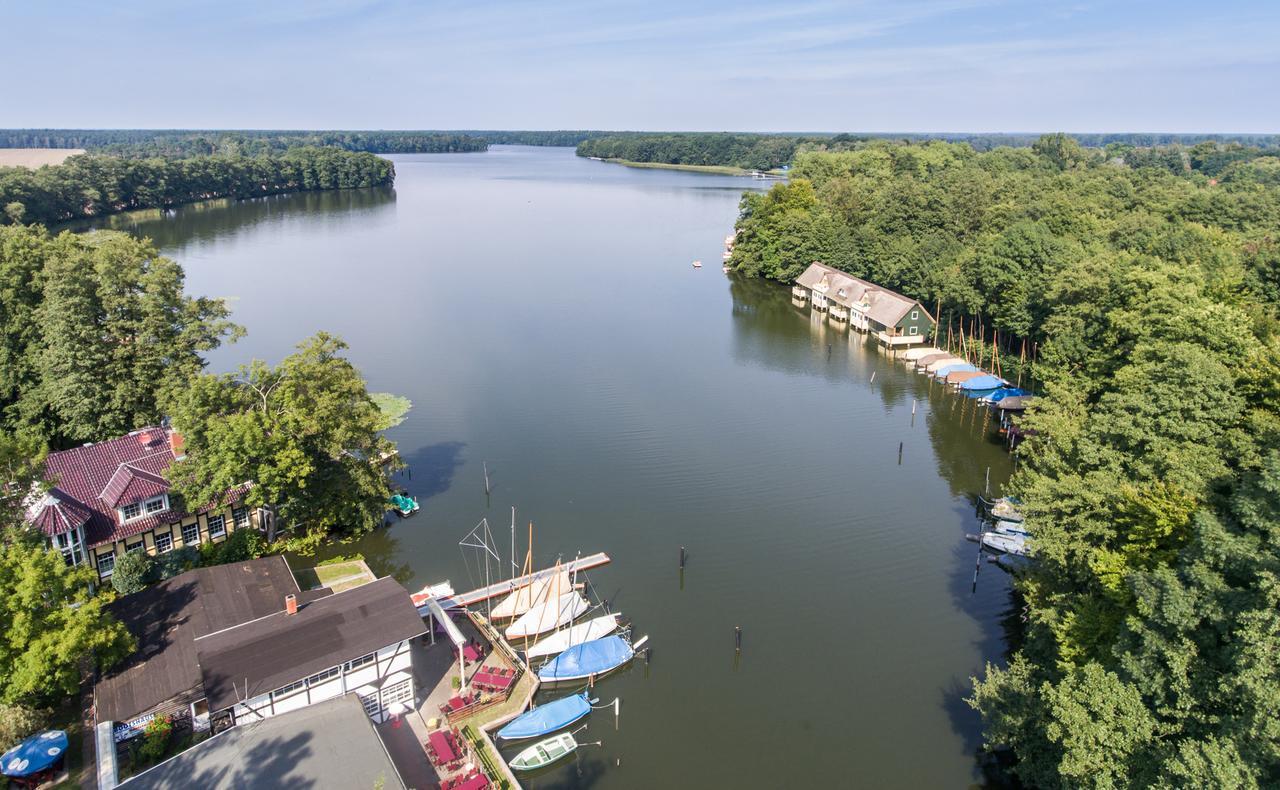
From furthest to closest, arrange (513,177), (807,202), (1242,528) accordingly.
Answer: (513,177)
(807,202)
(1242,528)

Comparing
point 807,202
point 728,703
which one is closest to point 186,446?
point 728,703

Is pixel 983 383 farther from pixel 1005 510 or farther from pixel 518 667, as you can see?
pixel 518 667

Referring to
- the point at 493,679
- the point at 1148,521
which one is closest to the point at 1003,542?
the point at 1148,521

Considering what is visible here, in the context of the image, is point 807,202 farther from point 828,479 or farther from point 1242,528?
point 1242,528

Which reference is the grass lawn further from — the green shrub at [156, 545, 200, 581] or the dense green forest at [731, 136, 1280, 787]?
the dense green forest at [731, 136, 1280, 787]

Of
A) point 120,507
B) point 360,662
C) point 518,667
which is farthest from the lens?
point 120,507

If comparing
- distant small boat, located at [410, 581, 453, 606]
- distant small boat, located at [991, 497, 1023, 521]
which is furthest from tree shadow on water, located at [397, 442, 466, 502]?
distant small boat, located at [991, 497, 1023, 521]

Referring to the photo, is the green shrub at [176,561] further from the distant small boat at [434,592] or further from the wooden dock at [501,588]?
the wooden dock at [501,588]
